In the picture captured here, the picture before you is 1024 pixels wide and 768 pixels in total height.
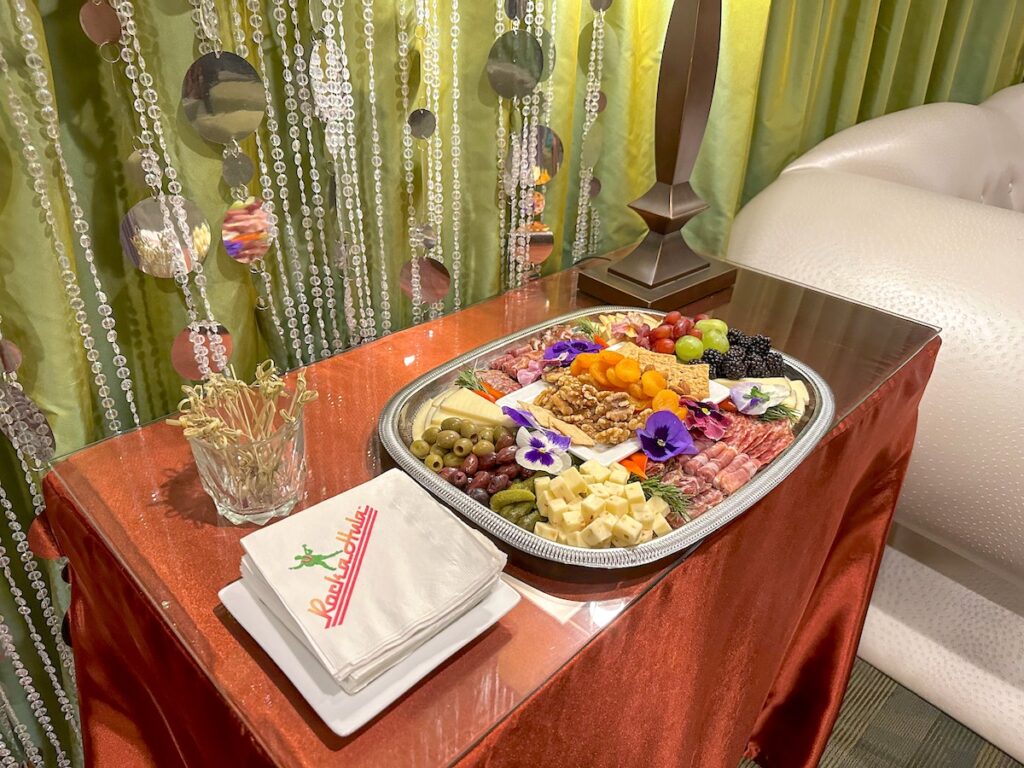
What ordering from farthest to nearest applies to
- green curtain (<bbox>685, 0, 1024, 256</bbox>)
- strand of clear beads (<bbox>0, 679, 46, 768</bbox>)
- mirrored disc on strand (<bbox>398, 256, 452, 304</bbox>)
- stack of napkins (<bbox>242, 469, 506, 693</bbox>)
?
green curtain (<bbox>685, 0, 1024, 256</bbox>), mirrored disc on strand (<bbox>398, 256, 452, 304</bbox>), strand of clear beads (<bbox>0, 679, 46, 768</bbox>), stack of napkins (<bbox>242, 469, 506, 693</bbox>)

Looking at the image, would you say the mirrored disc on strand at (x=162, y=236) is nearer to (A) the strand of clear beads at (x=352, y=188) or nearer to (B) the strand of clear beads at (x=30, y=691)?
(A) the strand of clear beads at (x=352, y=188)

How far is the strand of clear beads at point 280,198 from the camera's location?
30.1 inches

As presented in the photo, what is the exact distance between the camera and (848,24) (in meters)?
1.55

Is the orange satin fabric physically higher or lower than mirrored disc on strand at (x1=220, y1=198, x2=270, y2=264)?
lower

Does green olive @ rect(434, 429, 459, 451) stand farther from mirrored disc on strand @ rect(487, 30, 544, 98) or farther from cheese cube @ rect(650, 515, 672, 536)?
A: mirrored disc on strand @ rect(487, 30, 544, 98)

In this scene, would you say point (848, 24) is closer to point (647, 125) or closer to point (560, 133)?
point (647, 125)

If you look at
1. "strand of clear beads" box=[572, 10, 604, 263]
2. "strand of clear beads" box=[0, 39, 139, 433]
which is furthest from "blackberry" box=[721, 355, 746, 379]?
"strand of clear beads" box=[0, 39, 139, 433]

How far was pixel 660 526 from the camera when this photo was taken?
0.64m

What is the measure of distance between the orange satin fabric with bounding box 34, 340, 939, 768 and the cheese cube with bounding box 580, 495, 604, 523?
0.26 feet

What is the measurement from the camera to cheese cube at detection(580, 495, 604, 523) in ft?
2.09

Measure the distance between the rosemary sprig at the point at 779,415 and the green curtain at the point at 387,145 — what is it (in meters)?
0.47

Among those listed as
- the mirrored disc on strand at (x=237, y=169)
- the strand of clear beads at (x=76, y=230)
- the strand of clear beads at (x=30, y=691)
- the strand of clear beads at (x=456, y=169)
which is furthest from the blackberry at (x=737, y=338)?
the strand of clear beads at (x=30, y=691)

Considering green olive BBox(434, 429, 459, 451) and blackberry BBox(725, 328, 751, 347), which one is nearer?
green olive BBox(434, 429, 459, 451)

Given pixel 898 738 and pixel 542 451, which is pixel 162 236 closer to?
pixel 542 451
